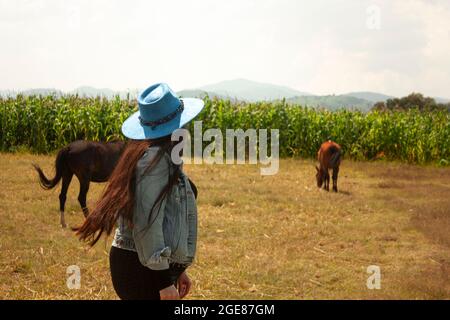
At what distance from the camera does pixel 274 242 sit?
7.89 meters

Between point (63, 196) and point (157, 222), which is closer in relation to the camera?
point (157, 222)

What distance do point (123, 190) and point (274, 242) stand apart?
17.4 ft

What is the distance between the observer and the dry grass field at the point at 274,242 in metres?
6.09

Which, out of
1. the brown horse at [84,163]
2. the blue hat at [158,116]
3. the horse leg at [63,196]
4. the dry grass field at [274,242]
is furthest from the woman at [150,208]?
the brown horse at [84,163]

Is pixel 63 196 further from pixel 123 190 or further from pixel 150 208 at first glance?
pixel 150 208

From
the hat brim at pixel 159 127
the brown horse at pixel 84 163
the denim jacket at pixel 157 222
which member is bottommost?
the brown horse at pixel 84 163

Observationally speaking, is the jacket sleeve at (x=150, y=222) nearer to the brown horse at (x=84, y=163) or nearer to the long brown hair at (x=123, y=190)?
the long brown hair at (x=123, y=190)

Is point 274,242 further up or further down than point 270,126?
further down

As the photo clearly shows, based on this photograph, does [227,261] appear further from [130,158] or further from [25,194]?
[25,194]

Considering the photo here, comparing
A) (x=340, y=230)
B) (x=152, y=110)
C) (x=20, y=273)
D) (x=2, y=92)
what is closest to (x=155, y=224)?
(x=152, y=110)

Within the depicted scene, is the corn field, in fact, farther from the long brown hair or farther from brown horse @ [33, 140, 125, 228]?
the long brown hair

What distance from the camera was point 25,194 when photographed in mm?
10398

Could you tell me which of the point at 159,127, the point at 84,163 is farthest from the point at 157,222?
the point at 84,163

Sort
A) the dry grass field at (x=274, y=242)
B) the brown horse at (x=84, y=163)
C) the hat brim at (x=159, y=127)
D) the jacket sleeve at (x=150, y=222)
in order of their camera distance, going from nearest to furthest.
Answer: the jacket sleeve at (x=150, y=222) → the hat brim at (x=159, y=127) → the dry grass field at (x=274, y=242) → the brown horse at (x=84, y=163)
